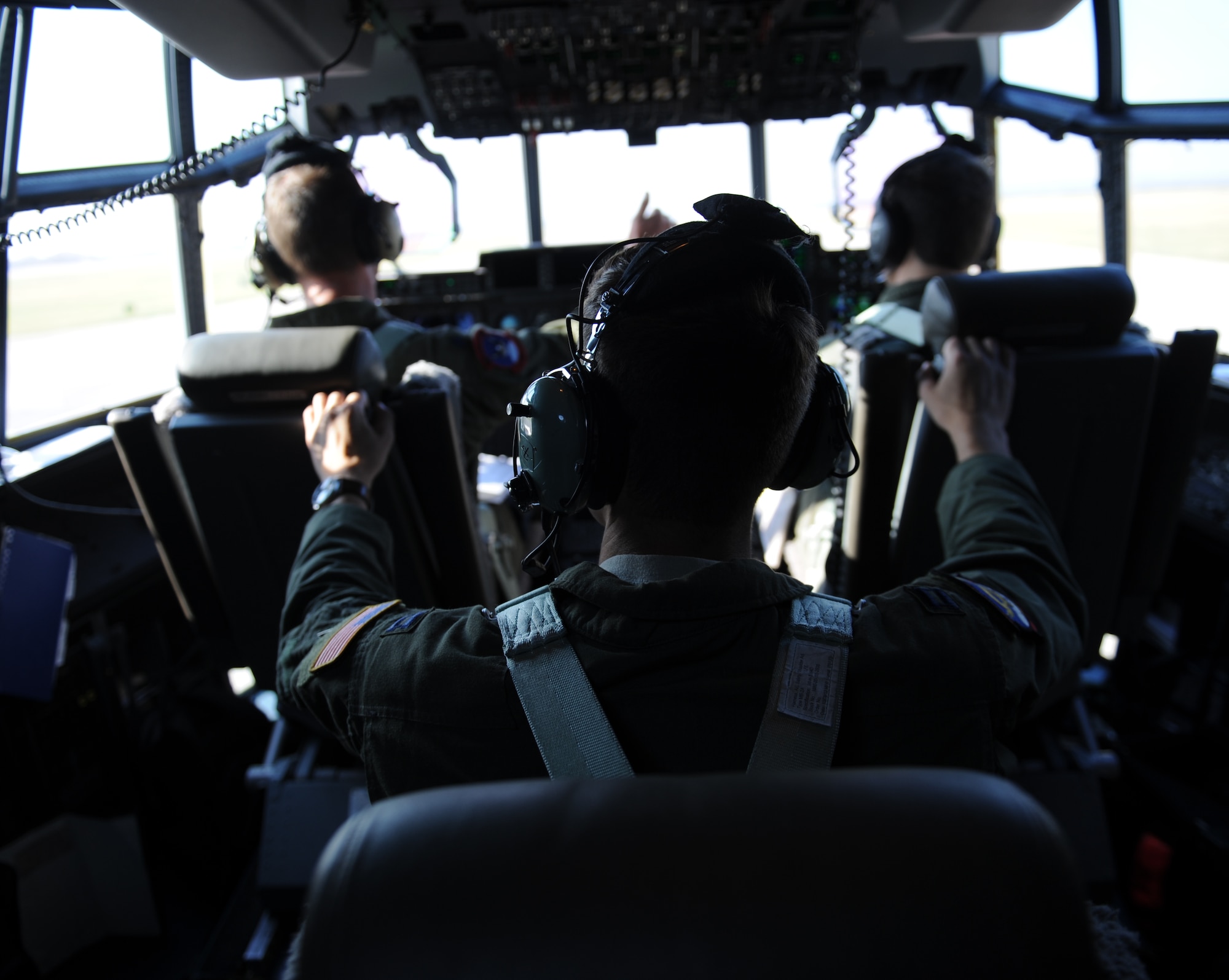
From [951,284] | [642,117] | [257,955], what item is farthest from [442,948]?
[642,117]

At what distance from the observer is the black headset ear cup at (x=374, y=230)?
1817 millimetres

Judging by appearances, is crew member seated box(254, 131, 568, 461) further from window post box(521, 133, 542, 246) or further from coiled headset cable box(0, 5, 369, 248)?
window post box(521, 133, 542, 246)

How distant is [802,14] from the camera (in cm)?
249

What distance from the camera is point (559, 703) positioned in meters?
0.66

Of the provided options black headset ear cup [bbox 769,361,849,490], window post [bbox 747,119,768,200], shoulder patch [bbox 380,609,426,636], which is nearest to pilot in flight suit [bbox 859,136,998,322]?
black headset ear cup [bbox 769,361,849,490]

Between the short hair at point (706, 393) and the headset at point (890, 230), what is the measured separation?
1.14 metres

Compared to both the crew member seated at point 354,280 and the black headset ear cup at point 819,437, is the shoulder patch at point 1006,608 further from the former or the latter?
the crew member seated at point 354,280

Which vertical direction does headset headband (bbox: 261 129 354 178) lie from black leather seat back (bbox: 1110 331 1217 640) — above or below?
above

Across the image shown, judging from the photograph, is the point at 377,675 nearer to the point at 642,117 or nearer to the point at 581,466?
the point at 581,466

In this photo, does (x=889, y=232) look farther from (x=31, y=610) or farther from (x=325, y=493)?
(x=31, y=610)

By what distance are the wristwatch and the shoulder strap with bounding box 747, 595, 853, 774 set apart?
65cm

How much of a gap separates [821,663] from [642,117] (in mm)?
2657

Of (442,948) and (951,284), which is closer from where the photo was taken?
(442,948)

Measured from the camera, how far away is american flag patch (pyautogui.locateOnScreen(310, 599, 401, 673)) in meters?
0.77
